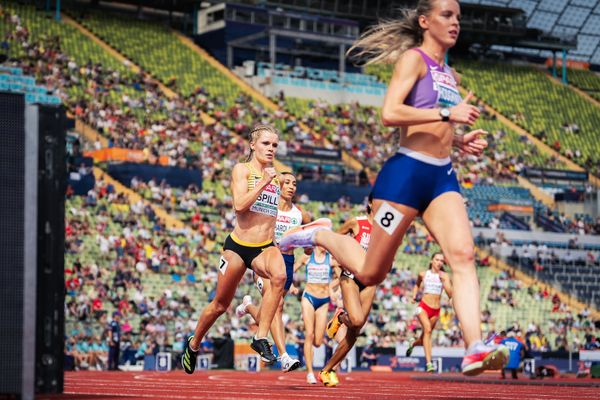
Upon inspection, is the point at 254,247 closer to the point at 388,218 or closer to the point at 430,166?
the point at 388,218

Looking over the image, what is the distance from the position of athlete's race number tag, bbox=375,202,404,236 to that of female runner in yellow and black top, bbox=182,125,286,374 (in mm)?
3893

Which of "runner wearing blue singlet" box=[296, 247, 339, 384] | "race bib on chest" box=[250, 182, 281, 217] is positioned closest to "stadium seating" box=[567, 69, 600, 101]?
"runner wearing blue singlet" box=[296, 247, 339, 384]

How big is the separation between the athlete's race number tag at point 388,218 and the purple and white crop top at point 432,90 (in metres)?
0.82

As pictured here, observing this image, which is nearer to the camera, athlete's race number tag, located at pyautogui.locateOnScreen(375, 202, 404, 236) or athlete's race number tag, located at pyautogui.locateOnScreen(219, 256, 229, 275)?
athlete's race number tag, located at pyautogui.locateOnScreen(375, 202, 404, 236)

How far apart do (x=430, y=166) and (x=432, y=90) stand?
625mm

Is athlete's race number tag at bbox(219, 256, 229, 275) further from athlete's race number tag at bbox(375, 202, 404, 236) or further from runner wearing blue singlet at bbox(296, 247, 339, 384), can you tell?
runner wearing blue singlet at bbox(296, 247, 339, 384)

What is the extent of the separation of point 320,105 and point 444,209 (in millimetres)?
51164

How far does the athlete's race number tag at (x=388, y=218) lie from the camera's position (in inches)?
365

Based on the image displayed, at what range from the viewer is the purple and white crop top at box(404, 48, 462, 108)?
30.8 ft

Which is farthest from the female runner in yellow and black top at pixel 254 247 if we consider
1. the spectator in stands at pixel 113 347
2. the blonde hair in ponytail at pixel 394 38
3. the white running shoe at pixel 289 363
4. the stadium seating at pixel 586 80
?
the stadium seating at pixel 586 80

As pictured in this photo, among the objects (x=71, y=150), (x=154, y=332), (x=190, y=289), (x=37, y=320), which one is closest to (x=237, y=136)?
(x=71, y=150)

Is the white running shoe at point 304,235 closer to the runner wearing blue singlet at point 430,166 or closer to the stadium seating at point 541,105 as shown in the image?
the runner wearing blue singlet at point 430,166

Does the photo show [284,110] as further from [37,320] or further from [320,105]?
[37,320]

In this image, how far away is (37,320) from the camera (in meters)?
9.45
